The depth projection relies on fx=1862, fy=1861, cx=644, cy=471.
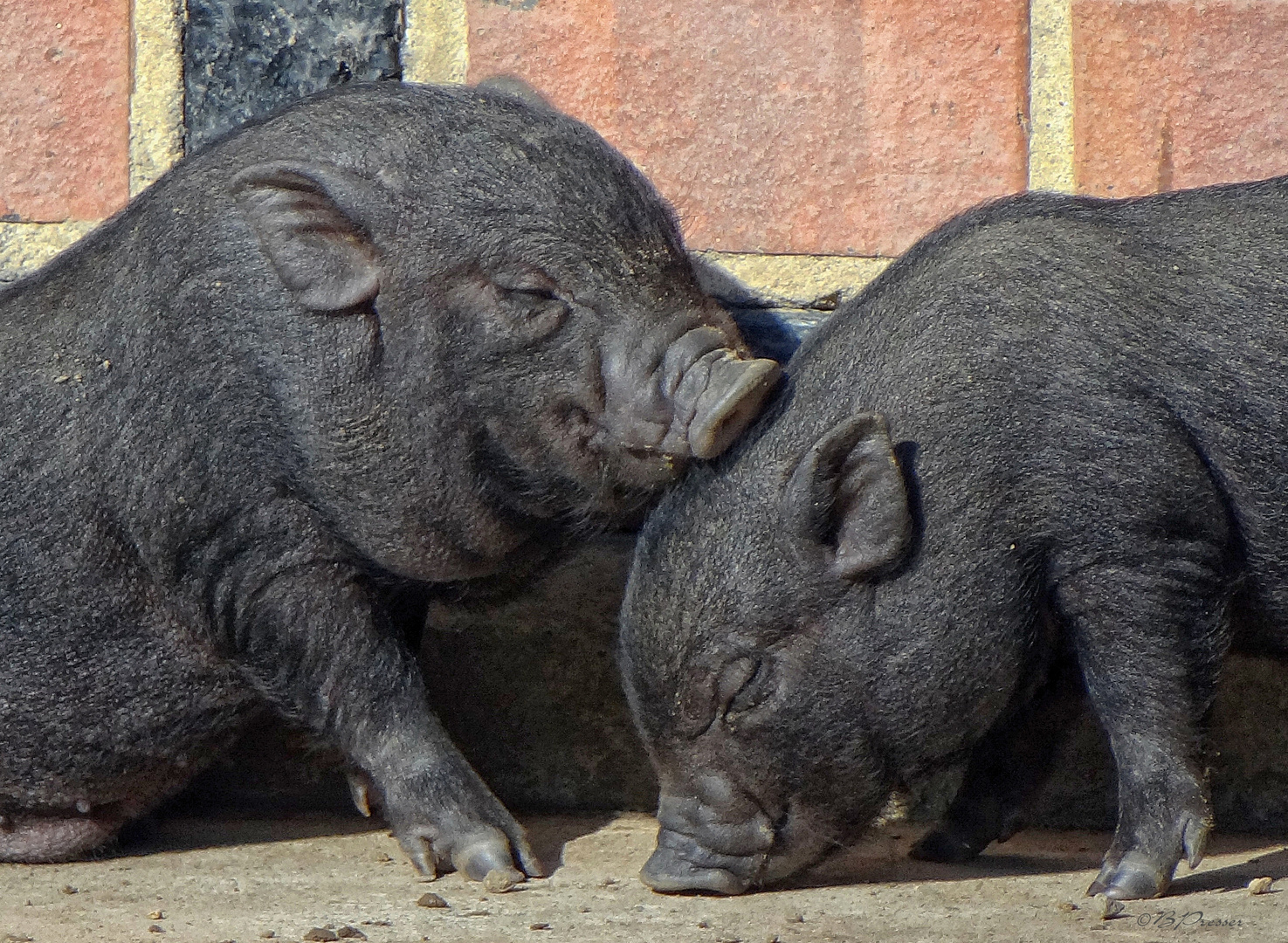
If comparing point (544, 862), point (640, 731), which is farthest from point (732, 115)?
point (544, 862)

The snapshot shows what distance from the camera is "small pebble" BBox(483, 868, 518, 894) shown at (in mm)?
2871

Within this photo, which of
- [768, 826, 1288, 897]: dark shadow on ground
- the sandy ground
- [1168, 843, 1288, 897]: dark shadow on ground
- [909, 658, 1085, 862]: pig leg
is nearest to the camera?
the sandy ground

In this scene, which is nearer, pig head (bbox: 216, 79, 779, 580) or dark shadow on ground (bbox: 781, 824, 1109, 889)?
pig head (bbox: 216, 79, 779, 580)

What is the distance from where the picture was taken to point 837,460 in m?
2.89

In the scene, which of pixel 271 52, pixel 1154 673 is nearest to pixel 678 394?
pixel 1154 673

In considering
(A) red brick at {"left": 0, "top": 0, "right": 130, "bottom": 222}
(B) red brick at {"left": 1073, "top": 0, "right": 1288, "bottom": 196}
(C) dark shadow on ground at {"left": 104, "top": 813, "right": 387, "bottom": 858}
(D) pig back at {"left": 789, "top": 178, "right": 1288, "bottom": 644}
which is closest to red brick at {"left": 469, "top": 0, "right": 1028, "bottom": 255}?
(B) red brick at {"left": 1073, "top": 0, "right": 1288, "bottom": 196}

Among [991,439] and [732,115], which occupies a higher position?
[732,115]

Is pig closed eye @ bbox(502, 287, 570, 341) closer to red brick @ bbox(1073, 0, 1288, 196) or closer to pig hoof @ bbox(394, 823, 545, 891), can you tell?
pig hoof @ bbox(394, 823, 545, 891)

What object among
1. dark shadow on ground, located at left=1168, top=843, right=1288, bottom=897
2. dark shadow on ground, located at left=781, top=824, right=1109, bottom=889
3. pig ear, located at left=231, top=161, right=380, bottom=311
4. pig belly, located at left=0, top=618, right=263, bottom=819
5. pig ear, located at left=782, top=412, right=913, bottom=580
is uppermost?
pig ear, located at left=231, top=161, right=380, bottom=311

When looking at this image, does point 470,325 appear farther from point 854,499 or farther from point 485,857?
point 485,857

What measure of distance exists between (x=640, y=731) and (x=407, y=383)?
72cm

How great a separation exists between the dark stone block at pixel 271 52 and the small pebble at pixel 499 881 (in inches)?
61.1

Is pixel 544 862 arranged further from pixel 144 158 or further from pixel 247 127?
pixel 144 158

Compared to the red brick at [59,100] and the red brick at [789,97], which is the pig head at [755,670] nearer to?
the red brick at [789,97]
